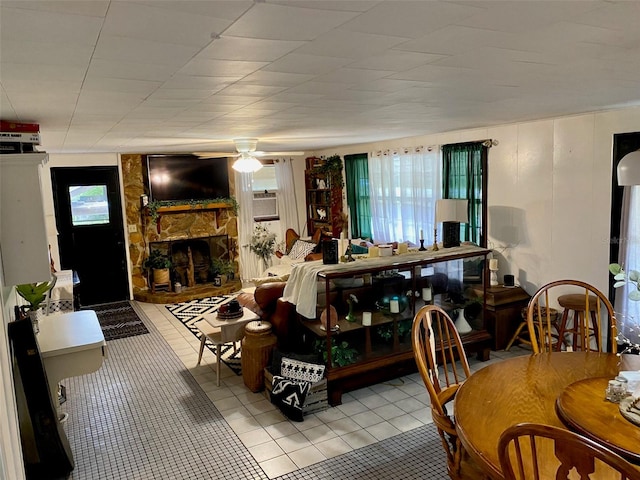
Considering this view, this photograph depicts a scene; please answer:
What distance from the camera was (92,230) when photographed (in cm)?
722

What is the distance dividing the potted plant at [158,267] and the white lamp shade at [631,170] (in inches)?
248

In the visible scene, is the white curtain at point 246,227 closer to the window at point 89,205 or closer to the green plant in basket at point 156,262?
the green plant in basket at point 156,262

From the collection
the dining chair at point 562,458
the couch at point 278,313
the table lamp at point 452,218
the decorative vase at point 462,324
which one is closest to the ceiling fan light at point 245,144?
the couch at point 278,313

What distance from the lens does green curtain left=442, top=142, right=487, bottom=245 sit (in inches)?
210

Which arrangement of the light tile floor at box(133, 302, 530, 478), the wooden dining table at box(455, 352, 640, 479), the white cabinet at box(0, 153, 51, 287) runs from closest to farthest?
the wooden dining table at box(455, 352, 640, 479) < the white cabinet at box(0, 153, 51, 287) < the light tile floor at box(133, 302, 530, 478)

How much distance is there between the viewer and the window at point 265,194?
337 inches

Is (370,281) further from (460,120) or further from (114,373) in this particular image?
(114,373)

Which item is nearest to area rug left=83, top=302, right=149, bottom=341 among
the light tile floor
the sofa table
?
the light tile floor

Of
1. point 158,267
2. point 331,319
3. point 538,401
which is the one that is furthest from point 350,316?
point 158,267

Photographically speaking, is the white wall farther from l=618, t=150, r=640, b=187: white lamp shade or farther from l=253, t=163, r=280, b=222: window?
l=253, t=163, r=280, b=222: window

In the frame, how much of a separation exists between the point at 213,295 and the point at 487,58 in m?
6.30

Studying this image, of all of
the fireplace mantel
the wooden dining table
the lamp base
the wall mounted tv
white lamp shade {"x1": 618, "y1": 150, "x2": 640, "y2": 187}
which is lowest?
the wooden dining table

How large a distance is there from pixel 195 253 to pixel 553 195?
5500 mm

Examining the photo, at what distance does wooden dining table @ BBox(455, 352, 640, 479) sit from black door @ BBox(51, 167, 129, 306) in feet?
20.8
